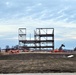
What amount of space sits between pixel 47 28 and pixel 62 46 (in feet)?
36.4

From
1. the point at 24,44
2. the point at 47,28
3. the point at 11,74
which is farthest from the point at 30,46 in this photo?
the point at 11,74

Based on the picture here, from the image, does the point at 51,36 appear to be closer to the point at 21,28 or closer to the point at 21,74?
the point at 21,28

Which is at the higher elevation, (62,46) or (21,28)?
(21,28)

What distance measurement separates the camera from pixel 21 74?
19.9 m

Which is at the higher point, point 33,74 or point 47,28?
point 47,28

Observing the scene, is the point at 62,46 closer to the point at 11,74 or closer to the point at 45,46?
the point at 45,46

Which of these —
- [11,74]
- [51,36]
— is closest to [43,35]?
[51,36]

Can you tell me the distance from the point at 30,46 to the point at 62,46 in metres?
15.6

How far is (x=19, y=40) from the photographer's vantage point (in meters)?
133

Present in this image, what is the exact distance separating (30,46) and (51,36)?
10747 mm

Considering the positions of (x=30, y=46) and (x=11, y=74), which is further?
(x=30, y=46)

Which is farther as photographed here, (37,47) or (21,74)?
(37,47)

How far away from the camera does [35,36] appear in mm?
134250

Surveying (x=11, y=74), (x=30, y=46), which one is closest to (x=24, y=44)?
(x=30, y=46)
